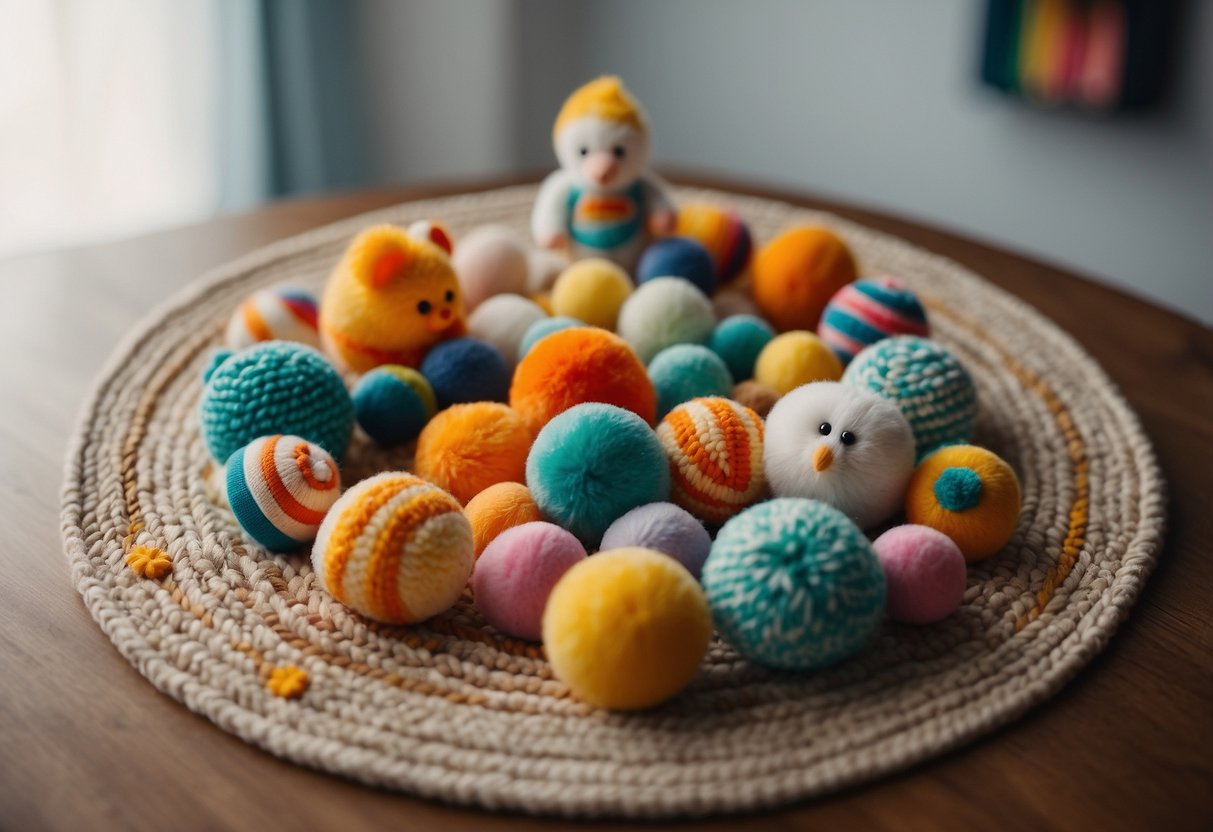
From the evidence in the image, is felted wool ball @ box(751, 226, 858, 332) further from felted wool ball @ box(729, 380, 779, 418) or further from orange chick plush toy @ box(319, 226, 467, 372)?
orange chick plush toy @ box(319, 226, 467, 372)

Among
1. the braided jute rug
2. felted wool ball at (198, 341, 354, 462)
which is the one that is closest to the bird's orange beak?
the braided jute rug

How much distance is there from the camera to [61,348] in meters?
0.96

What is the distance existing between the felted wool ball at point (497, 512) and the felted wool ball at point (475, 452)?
1.1 inches

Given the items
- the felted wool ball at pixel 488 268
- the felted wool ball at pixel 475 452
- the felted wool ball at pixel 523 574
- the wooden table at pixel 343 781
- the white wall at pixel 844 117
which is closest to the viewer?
the wooden table at pixel 343 781

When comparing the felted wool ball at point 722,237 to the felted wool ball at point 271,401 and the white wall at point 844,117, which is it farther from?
the white wall at point 844,117

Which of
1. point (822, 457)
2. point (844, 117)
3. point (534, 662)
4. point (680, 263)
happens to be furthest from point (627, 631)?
point (844, 117)

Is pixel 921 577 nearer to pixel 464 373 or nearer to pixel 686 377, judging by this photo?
pixel 686 377

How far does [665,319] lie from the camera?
90cm

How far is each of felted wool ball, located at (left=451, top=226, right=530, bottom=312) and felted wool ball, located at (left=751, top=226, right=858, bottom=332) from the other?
0.66 ft

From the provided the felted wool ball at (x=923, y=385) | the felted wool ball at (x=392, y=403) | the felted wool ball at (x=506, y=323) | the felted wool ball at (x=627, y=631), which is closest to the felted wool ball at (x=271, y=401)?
the felted wool ball at (x=392, y=403)

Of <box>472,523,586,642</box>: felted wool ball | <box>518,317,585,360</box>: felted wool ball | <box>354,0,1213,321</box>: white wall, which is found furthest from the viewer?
<box>354,0,1213,321</box>: white wall

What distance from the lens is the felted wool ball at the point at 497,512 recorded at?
0.73 metres

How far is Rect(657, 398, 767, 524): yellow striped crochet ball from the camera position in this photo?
0.75m

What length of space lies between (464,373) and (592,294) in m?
0.13
